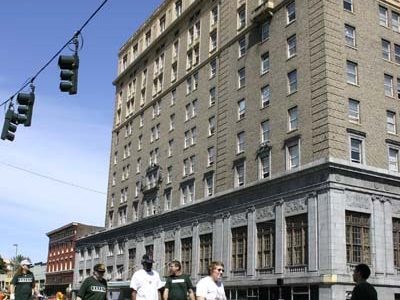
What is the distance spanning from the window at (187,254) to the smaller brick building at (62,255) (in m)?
40.5

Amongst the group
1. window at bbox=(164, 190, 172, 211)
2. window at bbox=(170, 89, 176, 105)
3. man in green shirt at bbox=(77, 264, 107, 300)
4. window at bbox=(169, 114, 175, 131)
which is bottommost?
man in green shirt at bbox=(77, 264, 107, 300)

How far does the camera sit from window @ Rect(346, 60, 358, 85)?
40.1 meters

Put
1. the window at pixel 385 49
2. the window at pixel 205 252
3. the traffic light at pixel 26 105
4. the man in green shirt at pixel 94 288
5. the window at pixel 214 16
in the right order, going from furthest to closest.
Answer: the window at pixel 214 16, the window at pixel 205 252, the window at pixel 385 49, the traffic light at pixel 26 105, the man in green shirt at pixel 94 288

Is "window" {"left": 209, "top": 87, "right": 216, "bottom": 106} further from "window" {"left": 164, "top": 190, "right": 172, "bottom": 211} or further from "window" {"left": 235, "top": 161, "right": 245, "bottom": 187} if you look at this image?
"window" {"left": 164, "top": 190, "right": 172, "bottom": 211}

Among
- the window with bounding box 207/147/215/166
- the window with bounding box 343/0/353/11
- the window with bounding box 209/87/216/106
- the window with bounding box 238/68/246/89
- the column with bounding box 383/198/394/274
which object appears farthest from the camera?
the window with bounding box 209/87/216/106

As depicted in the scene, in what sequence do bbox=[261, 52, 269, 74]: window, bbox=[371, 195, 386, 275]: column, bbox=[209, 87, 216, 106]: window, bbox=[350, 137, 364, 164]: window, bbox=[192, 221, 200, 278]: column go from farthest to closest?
bbox=[209, 87, 216, 106]: window
bbox=[192, 221, 200, 278]: column
bbox=[261, 52, 269, 74]: window
bbox=[350, 137, 364, 164]: window
bbox=[371, 195, 386, 275]: column

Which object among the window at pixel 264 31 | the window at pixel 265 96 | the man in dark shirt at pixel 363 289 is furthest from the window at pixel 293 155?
the man in dark shirt at pixel 363 289

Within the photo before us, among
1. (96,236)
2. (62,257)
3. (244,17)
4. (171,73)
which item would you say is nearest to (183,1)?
(171,73)

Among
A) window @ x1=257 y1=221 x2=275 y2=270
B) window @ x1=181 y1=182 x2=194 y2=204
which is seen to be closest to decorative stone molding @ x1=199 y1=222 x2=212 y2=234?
window @ x1=181 y1=182 x2=194 y2=204

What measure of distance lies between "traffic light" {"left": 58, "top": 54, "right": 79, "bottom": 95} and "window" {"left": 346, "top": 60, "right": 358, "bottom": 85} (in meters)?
27.3

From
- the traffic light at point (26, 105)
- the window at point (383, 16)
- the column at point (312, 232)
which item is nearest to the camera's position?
→ the traffic light at point (26, 105)

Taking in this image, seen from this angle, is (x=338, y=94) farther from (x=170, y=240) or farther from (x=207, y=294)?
(x=207, y=294)

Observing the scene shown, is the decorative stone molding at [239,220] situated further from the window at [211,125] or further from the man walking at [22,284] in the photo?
the man walking at [22,284]

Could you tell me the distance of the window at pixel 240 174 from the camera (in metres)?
46.4
